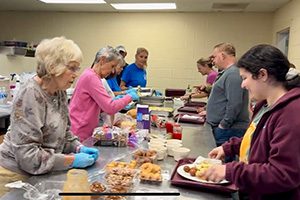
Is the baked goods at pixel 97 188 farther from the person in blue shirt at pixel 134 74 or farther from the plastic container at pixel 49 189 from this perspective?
the person in blue shirt at pixel 134 74

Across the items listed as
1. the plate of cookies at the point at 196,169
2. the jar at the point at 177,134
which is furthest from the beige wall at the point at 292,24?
the plate of cookies at the point at 196,169

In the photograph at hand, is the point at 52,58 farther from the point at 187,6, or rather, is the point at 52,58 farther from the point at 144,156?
the point at 187,6

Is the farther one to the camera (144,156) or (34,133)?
(144,156)

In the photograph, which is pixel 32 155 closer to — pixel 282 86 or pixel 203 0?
pixel 282 86

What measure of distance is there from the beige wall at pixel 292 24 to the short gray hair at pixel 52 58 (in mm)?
3706

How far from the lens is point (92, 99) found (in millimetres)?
2195

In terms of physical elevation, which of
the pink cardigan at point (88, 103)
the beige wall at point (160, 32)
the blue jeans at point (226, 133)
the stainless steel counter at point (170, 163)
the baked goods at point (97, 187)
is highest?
the beige wall at point (160, 32)

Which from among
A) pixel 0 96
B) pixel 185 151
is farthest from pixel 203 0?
pixel 185 151

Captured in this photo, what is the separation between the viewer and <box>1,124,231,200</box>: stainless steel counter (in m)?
1.30

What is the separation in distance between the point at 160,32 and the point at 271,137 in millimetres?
5490

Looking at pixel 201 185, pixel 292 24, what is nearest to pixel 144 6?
pixel 292 24

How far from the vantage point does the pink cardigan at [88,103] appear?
215cm

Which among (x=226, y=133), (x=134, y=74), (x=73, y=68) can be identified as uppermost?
(x=73, y=68)

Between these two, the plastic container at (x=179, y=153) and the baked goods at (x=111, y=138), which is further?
the baked goods at (x=111, y=138)
